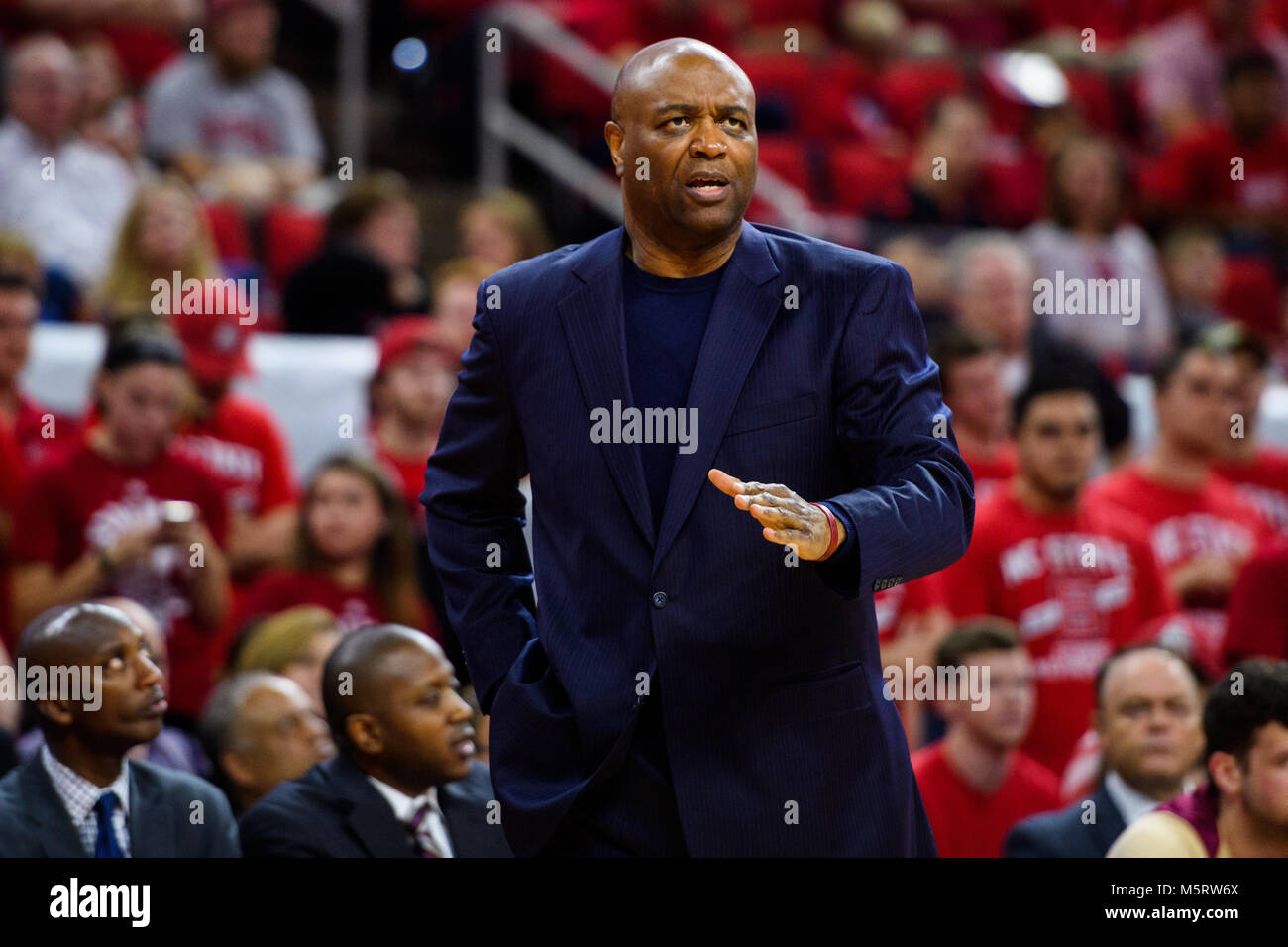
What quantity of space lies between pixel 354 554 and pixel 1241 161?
5090 mm

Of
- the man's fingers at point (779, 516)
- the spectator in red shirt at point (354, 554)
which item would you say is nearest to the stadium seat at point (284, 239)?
the spectator in red shirt at point (354, 554)

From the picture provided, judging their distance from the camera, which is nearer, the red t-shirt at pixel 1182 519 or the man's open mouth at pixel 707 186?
the man's open mouth at pixel 707 186

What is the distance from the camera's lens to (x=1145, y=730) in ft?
13.2

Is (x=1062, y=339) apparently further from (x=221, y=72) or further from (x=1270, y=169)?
(x=221, y=72)

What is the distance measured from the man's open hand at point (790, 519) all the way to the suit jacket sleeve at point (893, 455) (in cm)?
4

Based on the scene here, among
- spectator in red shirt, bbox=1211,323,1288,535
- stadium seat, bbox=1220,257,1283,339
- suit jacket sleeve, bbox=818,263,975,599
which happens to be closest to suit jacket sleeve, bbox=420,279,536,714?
suit jacket sleeve, bbox=818,263,975,599

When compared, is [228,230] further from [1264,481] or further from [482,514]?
[482,514]

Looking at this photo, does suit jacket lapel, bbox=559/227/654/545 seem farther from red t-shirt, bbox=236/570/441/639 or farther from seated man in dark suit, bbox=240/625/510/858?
red t-shirt, bbox=236/570/441/639

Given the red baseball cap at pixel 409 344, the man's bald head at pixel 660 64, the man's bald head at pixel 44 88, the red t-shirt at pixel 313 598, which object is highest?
the man's bald head at pixel 44 88

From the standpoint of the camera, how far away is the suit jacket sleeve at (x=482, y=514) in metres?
2.36

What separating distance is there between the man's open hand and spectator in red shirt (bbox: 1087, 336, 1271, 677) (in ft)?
11.7

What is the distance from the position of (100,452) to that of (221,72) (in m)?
2.49

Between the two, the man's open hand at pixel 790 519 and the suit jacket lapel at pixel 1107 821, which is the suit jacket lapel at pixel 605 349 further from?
the suit jacket lapel at pixel 1107 821

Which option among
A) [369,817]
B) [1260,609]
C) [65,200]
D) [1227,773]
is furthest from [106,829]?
[65,200]
